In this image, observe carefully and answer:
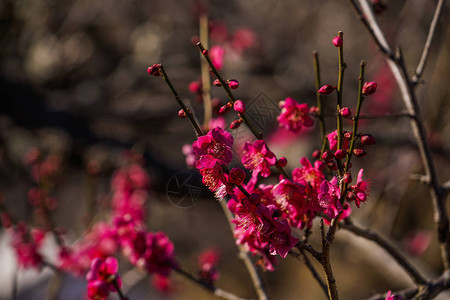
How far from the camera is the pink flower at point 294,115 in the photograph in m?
1.20

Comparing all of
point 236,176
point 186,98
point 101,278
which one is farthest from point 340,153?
point 186,98

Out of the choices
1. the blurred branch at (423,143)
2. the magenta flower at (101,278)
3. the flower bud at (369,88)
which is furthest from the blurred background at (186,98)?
the flower bud at (369,88)

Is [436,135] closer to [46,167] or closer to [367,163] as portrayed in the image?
[367,163]

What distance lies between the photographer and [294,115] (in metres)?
1.21

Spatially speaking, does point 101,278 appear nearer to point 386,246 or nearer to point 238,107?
point 238,107

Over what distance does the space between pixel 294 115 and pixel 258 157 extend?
0.89ft

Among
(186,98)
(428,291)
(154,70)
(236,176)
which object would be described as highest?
(154,70)

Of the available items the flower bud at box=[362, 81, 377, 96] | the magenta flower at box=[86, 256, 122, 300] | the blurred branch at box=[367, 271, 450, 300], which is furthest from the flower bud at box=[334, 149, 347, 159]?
the magenta flower at box=[86, 256, 122, 300]

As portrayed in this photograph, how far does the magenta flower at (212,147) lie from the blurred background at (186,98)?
1.35 metres

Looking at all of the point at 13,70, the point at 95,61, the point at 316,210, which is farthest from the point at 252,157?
the point at 95,61

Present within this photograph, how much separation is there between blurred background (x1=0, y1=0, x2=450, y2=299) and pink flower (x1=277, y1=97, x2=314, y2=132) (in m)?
1.08

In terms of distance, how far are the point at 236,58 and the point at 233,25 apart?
56cm


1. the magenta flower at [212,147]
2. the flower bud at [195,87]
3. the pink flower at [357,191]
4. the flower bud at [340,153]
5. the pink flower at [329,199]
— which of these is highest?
the magenta flower at [212,147]

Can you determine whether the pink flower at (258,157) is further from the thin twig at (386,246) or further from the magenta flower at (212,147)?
the thin twig at (386,246)
